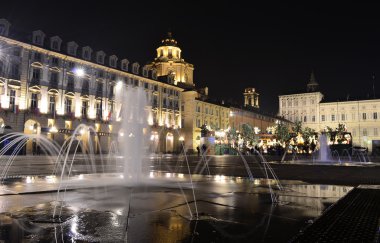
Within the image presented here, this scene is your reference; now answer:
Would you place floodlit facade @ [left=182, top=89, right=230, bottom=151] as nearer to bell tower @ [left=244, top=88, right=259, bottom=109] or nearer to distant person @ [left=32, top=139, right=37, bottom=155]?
distant person @ [left=32, top=139, right=37, bottom=155]

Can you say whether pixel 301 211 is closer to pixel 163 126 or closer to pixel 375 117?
pixel 163 126

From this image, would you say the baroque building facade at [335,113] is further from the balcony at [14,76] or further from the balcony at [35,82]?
the balcony at [14,76]

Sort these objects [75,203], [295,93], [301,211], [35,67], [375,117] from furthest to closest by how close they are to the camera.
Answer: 1. [295,93]
2. [375,117]
3. [35,67]
4. [75,203]
5. [301,211]

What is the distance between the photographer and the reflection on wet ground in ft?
14.4

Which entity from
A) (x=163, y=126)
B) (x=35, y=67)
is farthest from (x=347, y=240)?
(x=163, y=126)

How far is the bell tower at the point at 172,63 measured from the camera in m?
85.6

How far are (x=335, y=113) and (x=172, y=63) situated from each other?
60.8 m

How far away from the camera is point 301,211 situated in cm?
623

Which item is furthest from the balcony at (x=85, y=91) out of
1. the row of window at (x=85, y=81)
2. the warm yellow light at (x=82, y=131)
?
the warm yellow light at (x=82, y=131)

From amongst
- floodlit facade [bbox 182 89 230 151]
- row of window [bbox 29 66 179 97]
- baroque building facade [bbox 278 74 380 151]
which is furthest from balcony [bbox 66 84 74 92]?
baroque building facade [bbox 278 74 380 151]

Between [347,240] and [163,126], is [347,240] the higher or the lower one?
the lower one

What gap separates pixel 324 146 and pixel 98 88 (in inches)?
1415

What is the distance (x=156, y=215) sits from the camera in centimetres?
570

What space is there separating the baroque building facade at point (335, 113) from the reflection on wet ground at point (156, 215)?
10620 cm
